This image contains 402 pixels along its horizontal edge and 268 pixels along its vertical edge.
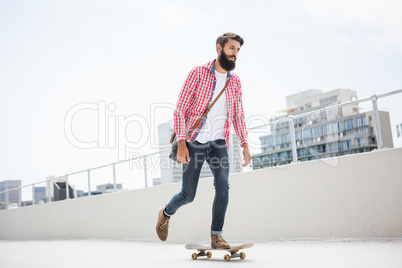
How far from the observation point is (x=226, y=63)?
3.83 m

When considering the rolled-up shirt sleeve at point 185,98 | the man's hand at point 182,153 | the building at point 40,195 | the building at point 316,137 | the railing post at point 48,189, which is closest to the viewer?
the man's hand at point 182,153

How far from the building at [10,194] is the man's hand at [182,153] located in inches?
461

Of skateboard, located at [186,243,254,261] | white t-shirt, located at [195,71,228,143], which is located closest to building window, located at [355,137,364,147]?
white t-shirt, located at [195,71,228,143]

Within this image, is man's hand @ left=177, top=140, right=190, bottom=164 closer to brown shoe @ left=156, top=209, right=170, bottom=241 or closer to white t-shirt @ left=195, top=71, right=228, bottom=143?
white t-shirt @ left=195, top=71, right=228, bottom=143

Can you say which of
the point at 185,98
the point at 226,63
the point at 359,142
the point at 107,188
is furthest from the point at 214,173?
the point at 107,188

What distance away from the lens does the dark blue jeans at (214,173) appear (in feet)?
12.4

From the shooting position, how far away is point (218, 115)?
155 inches

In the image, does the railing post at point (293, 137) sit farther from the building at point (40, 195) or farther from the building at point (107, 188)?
the building at point (40, 195)

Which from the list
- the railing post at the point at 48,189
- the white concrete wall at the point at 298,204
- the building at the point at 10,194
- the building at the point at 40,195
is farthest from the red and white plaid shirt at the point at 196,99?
the building at the point at 10,194

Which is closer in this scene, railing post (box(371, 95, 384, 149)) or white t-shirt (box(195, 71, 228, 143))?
white t-shirt (box(195, 71, 228, 143))

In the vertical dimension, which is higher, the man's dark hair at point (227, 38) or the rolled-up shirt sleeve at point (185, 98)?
the man's dark hair at point (227, 38)

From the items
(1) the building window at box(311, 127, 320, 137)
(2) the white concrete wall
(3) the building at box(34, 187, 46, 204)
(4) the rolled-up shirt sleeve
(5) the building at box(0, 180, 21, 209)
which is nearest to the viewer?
(4) the rolled-up shirt sleeve

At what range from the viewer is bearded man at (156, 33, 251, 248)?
3.78 metres

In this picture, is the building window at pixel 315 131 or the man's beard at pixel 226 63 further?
the building window at pixel 315 131
